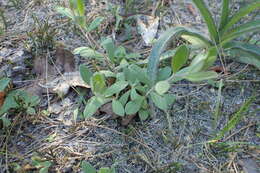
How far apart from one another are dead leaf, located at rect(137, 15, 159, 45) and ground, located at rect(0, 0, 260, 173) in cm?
13

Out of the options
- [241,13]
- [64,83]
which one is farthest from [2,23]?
[241,13]

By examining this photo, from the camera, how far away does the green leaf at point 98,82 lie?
1121mm

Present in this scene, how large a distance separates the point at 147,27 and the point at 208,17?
42 centimetres

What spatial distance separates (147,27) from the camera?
1679 mm

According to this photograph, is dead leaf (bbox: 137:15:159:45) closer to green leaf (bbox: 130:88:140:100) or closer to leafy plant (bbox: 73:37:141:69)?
leafy plant (bbox: 73:37:141:69)

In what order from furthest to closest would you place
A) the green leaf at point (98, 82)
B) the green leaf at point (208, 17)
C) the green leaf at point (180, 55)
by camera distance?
1. the green leaf at point (208, 17)
2. the green leaf at point (98, 82)
3. the green leaf at point (180, 55)

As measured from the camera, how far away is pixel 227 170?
112 cm

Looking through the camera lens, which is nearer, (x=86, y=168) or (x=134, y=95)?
(x=86, y=168)

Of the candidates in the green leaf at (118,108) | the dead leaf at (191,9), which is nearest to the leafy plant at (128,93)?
the green leaf at (118,108)

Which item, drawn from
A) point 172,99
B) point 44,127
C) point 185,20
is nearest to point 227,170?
point 172,99

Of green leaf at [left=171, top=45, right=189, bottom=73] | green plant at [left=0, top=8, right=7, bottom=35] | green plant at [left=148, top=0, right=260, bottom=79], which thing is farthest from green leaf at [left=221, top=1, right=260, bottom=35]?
green plant at [left=0, top=8, right=7, bottom=35]

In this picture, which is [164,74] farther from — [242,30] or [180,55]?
[242,30]

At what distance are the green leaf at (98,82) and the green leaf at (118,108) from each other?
76 millimetres

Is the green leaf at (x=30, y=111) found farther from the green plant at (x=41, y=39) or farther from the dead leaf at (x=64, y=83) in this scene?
the green plant at (x=41, y=39)
